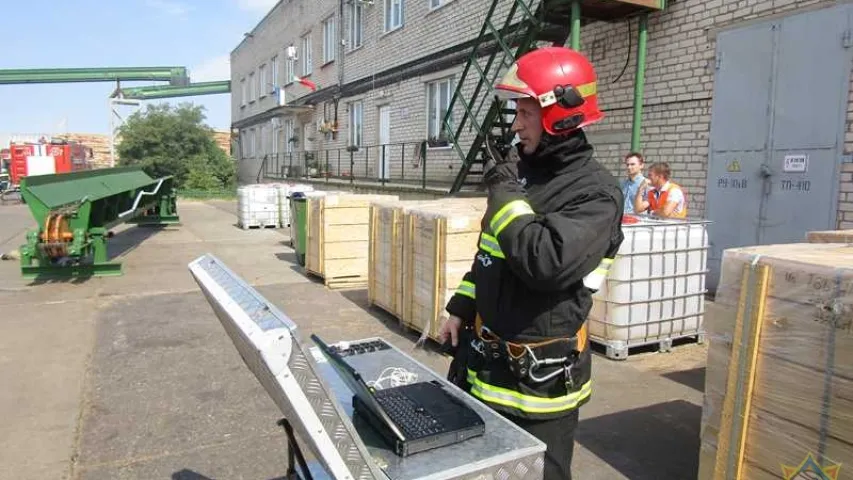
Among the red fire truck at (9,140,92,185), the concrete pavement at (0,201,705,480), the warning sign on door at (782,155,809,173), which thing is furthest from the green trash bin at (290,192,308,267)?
the red fire truck at (9,140,92,185)

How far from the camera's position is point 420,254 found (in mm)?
5695

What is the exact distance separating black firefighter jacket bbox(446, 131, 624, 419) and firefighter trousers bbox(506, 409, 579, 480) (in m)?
0.04

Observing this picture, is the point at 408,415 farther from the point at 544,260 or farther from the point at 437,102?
the point at 437,102

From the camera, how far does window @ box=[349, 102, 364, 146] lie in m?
18.7

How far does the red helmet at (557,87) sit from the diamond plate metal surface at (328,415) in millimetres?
1111

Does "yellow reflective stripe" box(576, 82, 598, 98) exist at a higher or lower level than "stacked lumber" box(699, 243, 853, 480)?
higher

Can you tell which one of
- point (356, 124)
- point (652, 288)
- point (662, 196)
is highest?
point (356, 124)

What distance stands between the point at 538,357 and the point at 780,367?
121cm

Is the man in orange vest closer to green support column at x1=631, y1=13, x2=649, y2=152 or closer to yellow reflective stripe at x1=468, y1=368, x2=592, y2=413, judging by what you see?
green support column at x1=631, y1=13, x2=649, y2=152

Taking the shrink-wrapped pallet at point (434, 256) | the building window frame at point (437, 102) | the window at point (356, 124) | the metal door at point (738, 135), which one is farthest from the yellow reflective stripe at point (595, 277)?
the window at point (356, 124)

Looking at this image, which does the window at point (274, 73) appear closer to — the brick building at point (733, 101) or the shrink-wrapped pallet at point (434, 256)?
the brick building at point (733, 101)

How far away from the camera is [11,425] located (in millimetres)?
3854

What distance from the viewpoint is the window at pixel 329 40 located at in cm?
2036

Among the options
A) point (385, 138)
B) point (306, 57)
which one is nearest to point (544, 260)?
point (385, 138)
